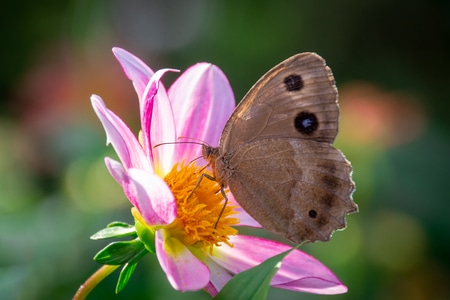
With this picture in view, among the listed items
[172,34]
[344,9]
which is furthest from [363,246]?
[344,9]

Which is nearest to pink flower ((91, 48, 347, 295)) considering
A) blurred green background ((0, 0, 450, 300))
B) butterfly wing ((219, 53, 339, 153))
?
butterfly wing ((219, 53, 339, 153))

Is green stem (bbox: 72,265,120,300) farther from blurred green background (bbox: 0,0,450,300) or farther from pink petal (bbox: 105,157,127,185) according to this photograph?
blurred green background (bbox: 0,0,450,300)

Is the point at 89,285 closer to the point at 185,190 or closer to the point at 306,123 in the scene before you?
the point at 185,190

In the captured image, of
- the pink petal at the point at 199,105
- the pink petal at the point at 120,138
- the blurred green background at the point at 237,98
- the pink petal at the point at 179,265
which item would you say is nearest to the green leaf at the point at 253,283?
the pink petal at the point at 179,265

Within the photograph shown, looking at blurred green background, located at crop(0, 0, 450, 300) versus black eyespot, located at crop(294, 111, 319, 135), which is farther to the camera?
blurred green background, located at crop(0, 0, 450, 300)

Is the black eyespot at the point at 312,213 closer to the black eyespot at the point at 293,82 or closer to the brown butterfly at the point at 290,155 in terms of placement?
the brown butterfly at the point at 290,155

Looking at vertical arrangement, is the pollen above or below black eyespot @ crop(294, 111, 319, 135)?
below

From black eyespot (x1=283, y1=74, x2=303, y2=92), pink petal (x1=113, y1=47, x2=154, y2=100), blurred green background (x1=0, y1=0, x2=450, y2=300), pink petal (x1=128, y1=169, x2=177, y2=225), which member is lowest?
blurred green background (x1=0, y1=0, x2=450, y2=300)
